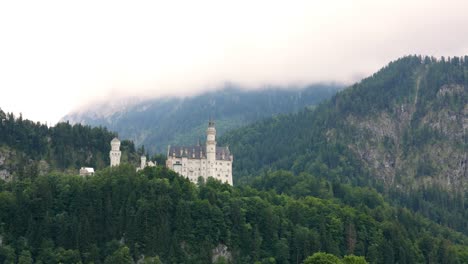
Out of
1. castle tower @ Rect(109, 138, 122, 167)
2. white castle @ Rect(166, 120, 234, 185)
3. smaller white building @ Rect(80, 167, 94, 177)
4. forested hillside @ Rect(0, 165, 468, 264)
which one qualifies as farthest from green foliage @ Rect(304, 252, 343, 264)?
castle tower @ Rect(109, 138, 122, 167)

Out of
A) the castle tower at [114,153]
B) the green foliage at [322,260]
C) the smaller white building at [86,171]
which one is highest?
the castle tower at [114,153]

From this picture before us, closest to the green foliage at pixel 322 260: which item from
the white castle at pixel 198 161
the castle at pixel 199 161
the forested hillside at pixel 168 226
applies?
the forested hillside at pixel 168 226

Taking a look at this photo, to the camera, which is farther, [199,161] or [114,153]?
[114,153]

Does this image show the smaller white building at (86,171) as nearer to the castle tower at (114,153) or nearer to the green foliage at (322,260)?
the castle tower at (114,153)

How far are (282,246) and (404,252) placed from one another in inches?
1227

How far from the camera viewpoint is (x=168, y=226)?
519 feet

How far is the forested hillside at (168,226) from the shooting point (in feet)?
497

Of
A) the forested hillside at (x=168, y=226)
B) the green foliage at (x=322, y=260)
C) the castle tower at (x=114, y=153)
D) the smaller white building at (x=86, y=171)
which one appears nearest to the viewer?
the green foliage at (x=322, y=260)

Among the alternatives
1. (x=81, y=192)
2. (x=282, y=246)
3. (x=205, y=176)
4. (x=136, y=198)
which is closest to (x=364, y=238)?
(x=282, y=246)

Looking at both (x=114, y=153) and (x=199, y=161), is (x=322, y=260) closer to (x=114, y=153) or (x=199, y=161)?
(x=199, y=161)

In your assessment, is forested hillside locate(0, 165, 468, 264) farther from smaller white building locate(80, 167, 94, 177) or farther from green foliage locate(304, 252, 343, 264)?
green foliage locate(304, 252, 343, 264)

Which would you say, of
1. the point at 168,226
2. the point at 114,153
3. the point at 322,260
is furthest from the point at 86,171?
the point at 322,260

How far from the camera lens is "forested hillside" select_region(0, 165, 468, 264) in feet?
497

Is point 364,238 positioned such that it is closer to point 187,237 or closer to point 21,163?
point 187,237
